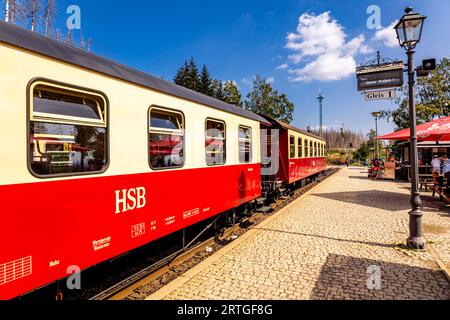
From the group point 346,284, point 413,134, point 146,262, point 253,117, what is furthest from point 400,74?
point 146,262

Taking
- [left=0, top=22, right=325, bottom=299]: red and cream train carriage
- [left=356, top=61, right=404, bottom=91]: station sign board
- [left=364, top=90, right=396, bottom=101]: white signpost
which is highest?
[left=356, top=61, right=404, bottom=91]: station sign board

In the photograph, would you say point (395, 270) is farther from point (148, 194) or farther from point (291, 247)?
point (148, 194)

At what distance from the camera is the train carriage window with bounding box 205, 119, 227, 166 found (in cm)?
571

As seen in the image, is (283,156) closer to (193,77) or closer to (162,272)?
(162,272)

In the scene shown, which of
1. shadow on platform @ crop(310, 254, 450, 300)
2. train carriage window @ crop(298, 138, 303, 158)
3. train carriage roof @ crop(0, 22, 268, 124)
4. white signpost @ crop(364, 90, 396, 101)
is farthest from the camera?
train carriage window @ crop(298, 138, 303, 158)

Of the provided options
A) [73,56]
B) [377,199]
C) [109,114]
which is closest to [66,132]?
[109,114]

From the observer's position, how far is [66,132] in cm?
304

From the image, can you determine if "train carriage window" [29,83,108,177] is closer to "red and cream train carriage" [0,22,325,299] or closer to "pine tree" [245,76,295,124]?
"red and cream train carriage" [0,22,325,299]

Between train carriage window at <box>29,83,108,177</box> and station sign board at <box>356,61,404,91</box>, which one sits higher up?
station sign board at <box>356,61,404,91</box>

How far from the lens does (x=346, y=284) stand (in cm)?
427

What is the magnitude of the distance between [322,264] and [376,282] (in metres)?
0.91

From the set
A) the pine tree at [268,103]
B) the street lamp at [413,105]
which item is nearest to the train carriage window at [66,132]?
the street lamp at [413,105]

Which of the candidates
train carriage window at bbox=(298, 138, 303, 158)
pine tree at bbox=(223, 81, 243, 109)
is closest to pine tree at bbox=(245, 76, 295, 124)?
pine tree at bbox=(223, 81, 243, 109)

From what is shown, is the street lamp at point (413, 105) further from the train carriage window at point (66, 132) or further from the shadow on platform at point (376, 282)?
the train carriage window at point (66, 132)
